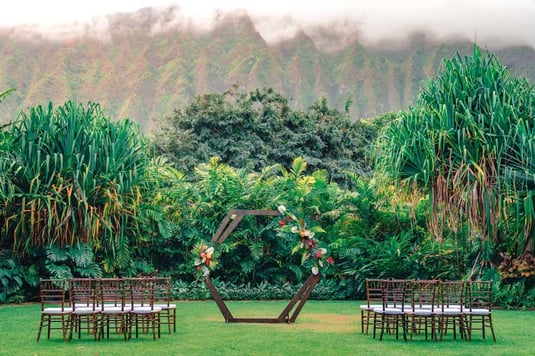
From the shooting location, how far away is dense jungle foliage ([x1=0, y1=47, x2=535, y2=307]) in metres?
16.0

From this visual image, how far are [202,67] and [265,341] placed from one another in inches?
3066

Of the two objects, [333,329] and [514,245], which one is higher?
[514,245]

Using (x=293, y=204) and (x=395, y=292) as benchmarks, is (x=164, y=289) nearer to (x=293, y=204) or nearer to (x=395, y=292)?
(x=293, y=204)

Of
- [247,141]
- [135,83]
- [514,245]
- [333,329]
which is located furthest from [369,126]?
[135,83]

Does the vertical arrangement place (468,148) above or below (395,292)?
above

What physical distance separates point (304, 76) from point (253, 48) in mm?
7977

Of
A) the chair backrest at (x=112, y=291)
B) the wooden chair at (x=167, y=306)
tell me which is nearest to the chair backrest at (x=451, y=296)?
the wooden chair at (x=167, y=306)

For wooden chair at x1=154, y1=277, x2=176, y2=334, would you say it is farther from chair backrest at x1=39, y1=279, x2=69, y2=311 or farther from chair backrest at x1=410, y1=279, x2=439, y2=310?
chair backrest at x1=410, y1=279, x2=439, y2=310

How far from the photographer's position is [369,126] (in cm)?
3803

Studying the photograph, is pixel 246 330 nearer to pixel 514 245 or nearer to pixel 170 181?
pixel 514 245

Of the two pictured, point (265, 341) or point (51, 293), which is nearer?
point (265, 341)

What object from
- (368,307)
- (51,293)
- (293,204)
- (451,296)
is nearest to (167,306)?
(368,307)

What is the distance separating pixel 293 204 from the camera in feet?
66.3

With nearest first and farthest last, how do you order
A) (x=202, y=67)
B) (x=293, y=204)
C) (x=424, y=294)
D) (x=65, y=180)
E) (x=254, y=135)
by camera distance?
(x=424, y=294) → (x=65, y=180) → (x=293, y=204) → (x=254, y=135) → (x=202, y=67)
